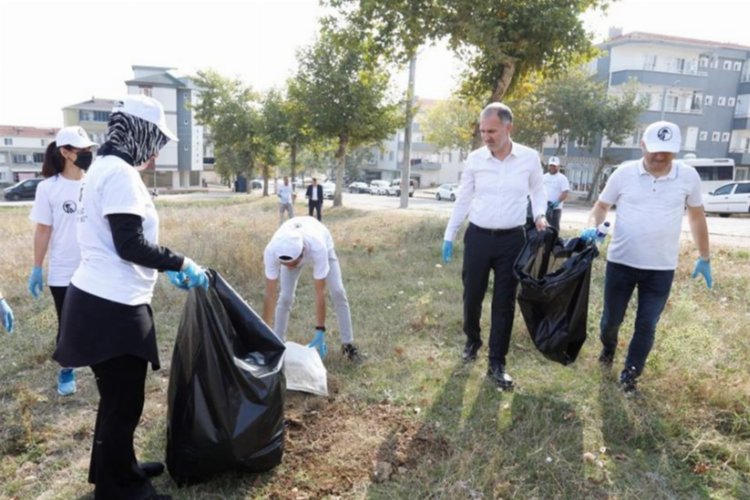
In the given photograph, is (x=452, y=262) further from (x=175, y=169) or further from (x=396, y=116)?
(x=175, y=169)

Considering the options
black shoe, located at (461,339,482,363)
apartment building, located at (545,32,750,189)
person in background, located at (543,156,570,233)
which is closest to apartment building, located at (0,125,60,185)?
apartment building, located at (545,32,750,189)

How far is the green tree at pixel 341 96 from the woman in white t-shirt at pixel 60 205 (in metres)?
13.3

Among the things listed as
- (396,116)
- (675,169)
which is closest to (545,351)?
(675,169)

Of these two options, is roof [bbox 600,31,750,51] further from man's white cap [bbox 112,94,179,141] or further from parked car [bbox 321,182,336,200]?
man's white cap [bbox 112,94,179,141]

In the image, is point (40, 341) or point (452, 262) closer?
point (40, 341)

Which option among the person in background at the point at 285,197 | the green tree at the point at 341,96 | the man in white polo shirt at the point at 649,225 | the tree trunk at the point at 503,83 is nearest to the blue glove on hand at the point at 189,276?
the man in white polo shirt at the point at 649,225

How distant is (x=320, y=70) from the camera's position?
53.7 ft

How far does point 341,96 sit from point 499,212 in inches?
543

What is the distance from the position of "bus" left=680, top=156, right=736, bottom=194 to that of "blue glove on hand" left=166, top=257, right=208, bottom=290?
76.0 feet

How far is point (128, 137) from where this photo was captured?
1893mm

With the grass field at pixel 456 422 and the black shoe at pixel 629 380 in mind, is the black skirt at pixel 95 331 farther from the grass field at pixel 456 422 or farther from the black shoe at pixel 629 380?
the black shoe at pixel 629 380

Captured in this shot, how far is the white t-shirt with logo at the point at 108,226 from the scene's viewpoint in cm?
177

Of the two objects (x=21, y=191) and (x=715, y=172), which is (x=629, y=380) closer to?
(x=715, y=172)

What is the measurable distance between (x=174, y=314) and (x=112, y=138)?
331 centimetres
